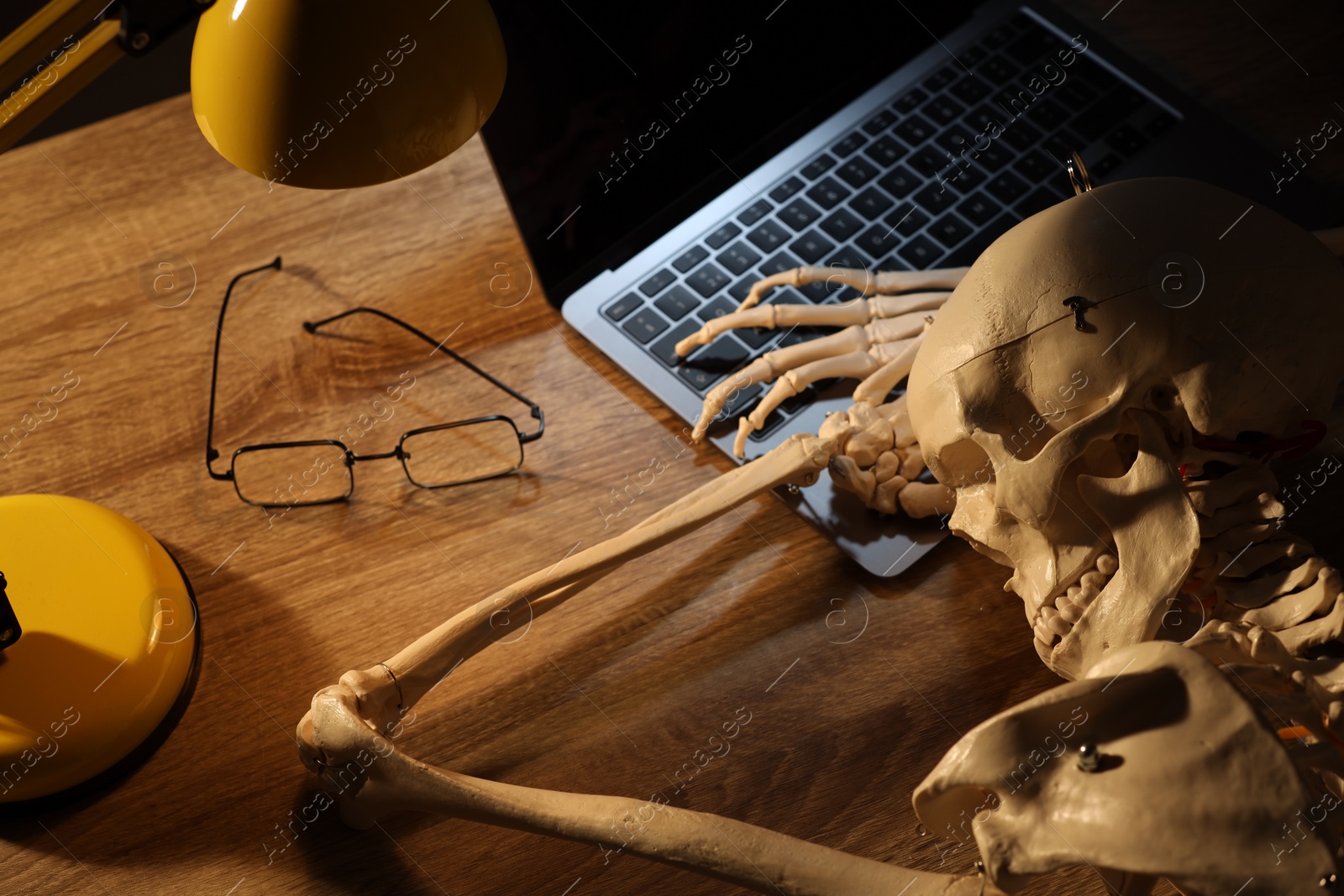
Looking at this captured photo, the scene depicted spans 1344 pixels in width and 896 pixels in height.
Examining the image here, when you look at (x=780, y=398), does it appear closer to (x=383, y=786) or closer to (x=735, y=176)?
(x=735, y=176)

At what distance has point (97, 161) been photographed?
140cm

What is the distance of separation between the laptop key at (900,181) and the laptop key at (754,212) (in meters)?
0.13

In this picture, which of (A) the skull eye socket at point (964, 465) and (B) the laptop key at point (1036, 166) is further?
(B) the laptop key at point (1036, 166)

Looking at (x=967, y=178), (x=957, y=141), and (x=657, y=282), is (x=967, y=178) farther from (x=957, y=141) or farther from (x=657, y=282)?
(x=657, y=282)

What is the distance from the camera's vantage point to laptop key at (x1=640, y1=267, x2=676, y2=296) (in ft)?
3.96

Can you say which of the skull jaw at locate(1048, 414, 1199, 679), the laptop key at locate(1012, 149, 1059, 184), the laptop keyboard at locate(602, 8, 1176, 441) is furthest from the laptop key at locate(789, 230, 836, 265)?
the skull jaw at locate(1048, 414, 1199, 679)

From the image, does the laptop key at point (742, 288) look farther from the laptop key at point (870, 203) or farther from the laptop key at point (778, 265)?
the laptop key at point (870, 203)

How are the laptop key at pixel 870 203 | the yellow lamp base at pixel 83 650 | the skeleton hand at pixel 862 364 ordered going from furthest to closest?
the laptop key at pixel 870 203 → the skeleton hand at pixel 862 364 → the yellow lamp base at pixel 83 650

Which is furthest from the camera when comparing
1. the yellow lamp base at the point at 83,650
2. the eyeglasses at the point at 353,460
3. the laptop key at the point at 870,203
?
the laptop key at the point at 870,203

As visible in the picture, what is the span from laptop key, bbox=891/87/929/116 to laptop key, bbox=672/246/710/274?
0.95 ft

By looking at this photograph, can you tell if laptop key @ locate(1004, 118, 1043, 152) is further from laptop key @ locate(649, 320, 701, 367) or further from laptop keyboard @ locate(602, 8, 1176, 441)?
A: laptop key @ locate(649, 320, 701, 367)

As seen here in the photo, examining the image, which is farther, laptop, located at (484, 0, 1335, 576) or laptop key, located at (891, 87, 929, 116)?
laptop key, located at (891, 87, 929, 116)

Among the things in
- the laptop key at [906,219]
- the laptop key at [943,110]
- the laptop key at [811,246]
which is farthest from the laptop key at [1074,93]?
the laptop key at [811,246]

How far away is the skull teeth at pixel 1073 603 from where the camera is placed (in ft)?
2.81
